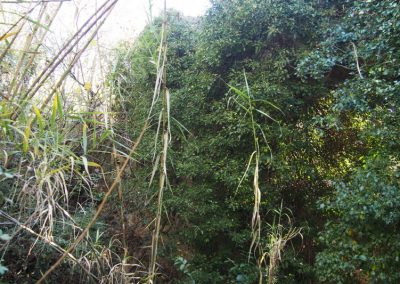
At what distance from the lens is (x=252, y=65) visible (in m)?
3.49

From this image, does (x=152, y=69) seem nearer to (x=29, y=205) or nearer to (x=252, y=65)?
(x=252, y=65)

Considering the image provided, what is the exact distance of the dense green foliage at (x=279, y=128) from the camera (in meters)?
2.78

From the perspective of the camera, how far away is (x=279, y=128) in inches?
123

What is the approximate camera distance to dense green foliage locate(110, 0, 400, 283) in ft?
9.12

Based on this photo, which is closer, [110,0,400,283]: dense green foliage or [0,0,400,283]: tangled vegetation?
[0,0,400,283]: tangled vegetation

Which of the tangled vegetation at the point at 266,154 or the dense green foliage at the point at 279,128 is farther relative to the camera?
the dense green foliage at the point at 279,128

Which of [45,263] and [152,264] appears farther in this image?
[45,263]

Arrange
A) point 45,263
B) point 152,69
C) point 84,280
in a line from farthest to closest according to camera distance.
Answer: point 152,69, point 45,263, point 84,280

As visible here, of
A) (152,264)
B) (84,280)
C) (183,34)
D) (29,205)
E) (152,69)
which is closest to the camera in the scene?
(152,264)

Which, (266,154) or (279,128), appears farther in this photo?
(266,154)

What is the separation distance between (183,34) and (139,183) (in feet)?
5.86

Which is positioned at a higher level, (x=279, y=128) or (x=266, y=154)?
(x=279, y=128)

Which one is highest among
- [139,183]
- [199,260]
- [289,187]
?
[289,187]

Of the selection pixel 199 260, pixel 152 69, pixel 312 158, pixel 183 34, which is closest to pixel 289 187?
pixel 312 158
